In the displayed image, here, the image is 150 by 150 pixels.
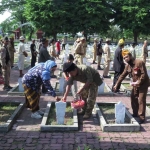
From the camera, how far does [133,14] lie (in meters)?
40.0

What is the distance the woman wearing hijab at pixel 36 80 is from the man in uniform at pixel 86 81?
38 centimetres

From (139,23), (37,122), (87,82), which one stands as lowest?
(37,122)

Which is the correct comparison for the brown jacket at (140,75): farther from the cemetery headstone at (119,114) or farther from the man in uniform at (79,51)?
the man in uniform at (79,51)

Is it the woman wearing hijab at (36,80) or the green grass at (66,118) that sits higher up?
the woman wearing hijab at (36,80)

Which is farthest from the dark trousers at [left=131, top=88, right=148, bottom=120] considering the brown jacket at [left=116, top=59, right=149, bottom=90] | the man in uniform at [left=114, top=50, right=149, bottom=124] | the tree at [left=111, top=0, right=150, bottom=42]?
the tree at [left=111, top=0, right=150, bottom=42]

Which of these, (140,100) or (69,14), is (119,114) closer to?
(140,100)

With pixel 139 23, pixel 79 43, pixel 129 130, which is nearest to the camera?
pixel 129 130

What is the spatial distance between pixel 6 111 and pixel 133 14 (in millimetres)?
35695

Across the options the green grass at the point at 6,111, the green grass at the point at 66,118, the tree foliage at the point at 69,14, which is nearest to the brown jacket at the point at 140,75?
the green grass at the point at 66,118

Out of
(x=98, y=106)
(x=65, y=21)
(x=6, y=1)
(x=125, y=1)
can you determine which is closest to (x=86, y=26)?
(x=65, y=21)

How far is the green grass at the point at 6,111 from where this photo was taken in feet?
21.4

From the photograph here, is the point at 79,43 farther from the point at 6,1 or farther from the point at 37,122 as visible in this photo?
the point at 6,1

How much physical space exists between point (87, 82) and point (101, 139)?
1.26m

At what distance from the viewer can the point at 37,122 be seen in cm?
640
